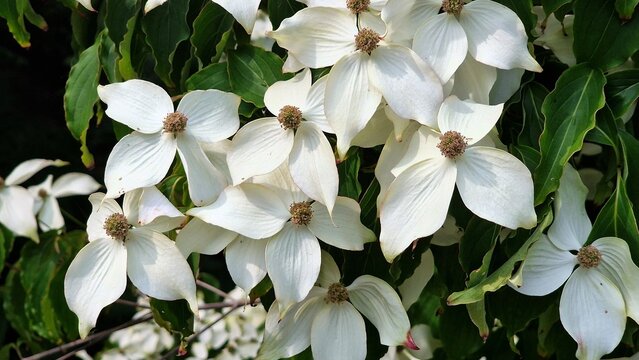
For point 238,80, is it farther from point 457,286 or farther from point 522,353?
point 522,353

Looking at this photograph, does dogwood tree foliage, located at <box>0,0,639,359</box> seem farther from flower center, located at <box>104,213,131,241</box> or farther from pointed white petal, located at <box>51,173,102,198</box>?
pointed white petal, located at <box>51,173,102,198</box>

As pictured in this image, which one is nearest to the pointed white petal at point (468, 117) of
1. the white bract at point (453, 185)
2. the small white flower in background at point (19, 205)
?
the white bract at point (453, 185)

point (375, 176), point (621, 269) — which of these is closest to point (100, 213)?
point (375, 176)

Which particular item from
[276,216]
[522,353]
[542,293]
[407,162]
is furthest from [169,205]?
[522,353]

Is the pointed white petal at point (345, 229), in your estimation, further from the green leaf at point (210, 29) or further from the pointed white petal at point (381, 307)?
the green leaf at point (210, 29)

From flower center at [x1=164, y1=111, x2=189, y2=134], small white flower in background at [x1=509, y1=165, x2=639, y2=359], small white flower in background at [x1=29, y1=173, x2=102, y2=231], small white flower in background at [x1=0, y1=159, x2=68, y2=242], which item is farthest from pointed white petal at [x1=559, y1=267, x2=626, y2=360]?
small white flower in background at [x1=29, y1=173, x2=102, y2=231]

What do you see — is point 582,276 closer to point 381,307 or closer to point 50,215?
point 381,307
